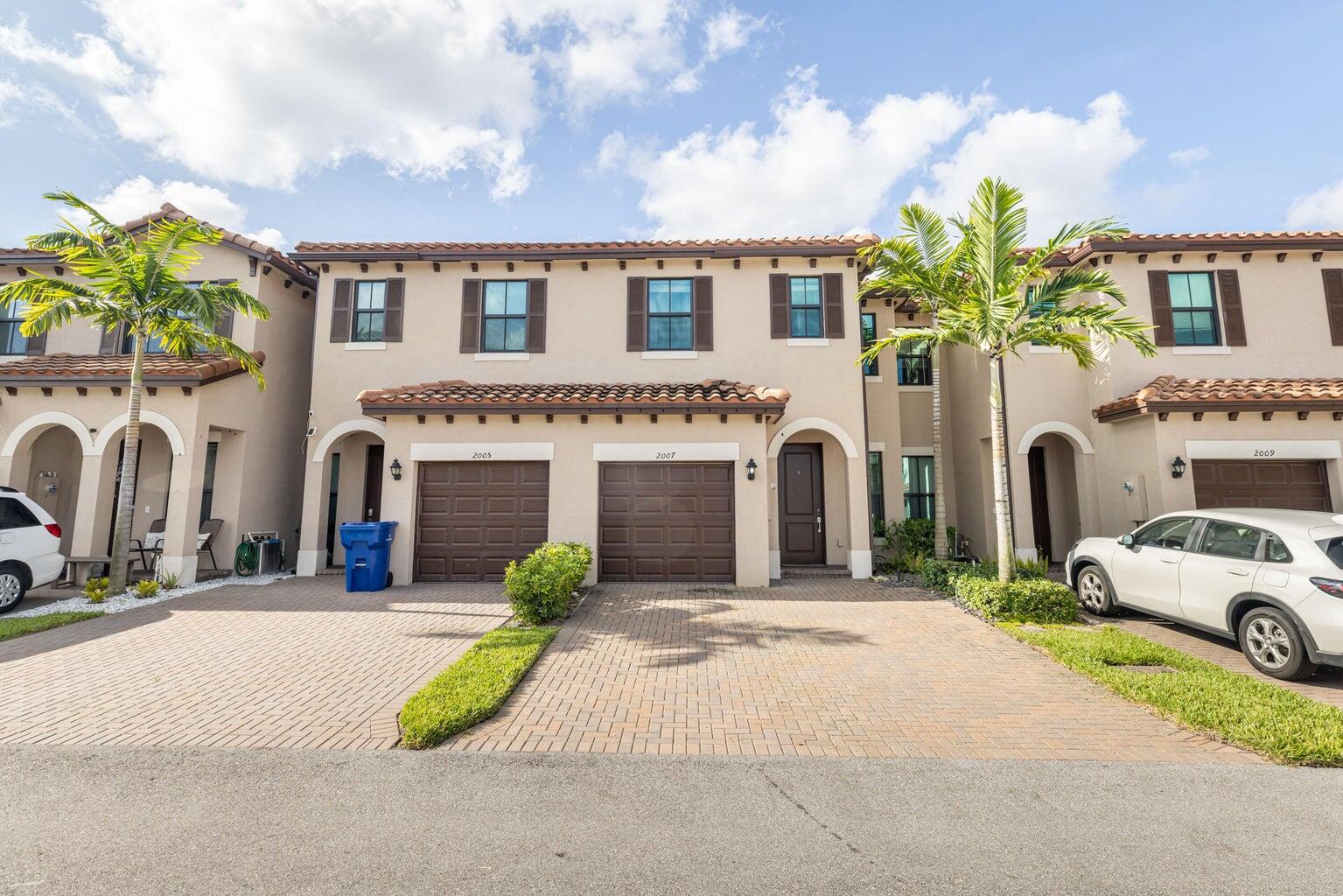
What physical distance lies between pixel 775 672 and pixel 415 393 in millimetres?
8834

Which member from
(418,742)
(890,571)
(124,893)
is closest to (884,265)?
(890,571)

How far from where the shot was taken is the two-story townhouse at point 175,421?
11.0 m

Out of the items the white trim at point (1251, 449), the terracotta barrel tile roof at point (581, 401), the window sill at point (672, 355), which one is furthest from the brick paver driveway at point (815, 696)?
the window sill at point (672, 355)

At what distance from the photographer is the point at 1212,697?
5293 millimetres

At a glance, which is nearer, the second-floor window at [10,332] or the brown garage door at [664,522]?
the brown garage door at [664,522]

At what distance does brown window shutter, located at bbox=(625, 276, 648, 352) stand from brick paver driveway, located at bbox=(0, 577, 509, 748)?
6.28 m

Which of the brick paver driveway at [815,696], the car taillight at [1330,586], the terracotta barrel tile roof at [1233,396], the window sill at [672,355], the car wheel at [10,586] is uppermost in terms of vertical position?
the window sill at [672,355]

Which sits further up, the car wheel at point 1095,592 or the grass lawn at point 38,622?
the car wheel at point 1095,592

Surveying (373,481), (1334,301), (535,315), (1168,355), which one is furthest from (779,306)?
(1334,301)

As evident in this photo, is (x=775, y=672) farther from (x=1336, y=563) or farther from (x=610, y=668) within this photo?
(x=1336, y=563)

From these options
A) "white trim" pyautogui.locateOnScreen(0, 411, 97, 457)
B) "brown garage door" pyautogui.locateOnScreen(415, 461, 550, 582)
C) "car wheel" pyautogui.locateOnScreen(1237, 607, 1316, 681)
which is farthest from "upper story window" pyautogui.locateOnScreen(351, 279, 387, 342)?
"car wheel" pyautogui.locateOnScreen(1237, 607, 1316, 681)

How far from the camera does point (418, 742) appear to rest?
4465 mm

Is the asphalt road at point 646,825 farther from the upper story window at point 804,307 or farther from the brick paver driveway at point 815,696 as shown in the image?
the upper story window at point 804,307

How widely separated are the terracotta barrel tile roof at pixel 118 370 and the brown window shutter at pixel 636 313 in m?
7.98
